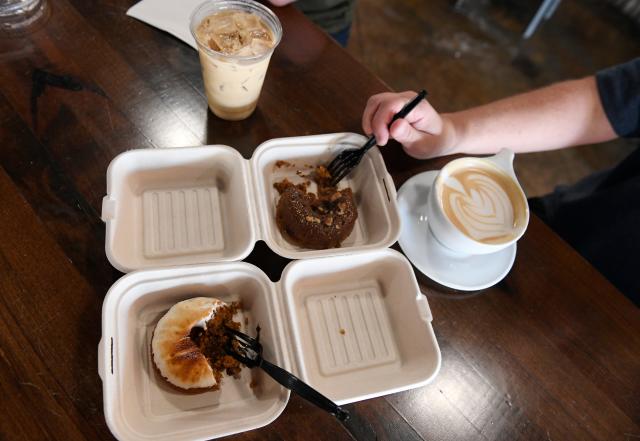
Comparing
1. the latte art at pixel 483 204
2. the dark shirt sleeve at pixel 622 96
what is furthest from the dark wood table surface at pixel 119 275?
the dark shirt sleeve at pixel 622 96

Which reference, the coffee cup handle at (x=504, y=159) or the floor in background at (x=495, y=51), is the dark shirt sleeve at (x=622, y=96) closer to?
the coffee cup handle at (x=504, y=159)

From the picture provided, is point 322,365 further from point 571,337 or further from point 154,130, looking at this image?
point 154,130

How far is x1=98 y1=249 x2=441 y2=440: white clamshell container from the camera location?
86cm

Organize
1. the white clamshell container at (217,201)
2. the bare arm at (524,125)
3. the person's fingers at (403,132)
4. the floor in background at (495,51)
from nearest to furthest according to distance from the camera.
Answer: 1. the white clamshell container at (217,201)
2. the person's fingers at (403,132)
3. the bare arm at (524,125)
4. the floor in background at (495,51)

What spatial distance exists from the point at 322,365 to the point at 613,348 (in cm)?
78

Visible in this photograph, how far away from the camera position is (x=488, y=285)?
1129 mm

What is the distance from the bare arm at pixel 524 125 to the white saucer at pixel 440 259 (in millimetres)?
212

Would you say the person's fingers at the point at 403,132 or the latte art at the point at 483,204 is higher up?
the person's fingers at the point at 403,132

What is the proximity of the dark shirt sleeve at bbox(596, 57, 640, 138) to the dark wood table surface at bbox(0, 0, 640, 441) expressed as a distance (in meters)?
0.46

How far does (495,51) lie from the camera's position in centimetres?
326

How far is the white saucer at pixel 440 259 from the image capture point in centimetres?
112

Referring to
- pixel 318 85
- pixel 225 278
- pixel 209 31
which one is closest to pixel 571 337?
pixel 225 278

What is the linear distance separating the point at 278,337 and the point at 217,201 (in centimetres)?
45

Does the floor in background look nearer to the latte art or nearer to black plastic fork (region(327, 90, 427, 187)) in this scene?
the latte art
